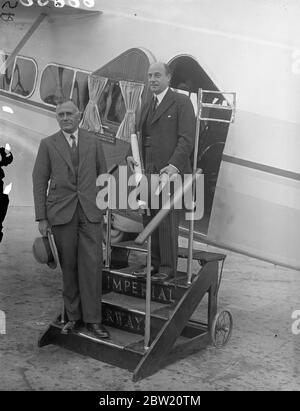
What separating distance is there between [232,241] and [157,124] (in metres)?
2.24

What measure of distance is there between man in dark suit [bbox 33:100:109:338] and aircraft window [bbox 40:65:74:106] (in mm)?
3101

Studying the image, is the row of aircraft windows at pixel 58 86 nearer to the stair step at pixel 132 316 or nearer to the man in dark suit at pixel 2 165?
the man in dark suit at pixel 2 165

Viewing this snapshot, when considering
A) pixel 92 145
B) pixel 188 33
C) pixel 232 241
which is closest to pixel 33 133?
pixel 188 33

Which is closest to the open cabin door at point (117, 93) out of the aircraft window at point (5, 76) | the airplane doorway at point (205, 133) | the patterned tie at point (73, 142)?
the airplane doorway at point (205, 133)

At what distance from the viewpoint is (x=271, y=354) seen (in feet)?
12.2

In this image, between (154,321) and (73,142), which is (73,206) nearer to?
(73,142)

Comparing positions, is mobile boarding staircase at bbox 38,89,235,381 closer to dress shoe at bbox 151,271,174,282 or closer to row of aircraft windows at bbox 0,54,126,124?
dress shoe at bbox 151,271,174,282

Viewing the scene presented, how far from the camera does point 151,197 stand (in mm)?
3748

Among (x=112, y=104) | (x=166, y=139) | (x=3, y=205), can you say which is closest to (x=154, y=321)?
(x=166, y=139)

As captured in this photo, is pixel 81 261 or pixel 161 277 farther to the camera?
pixel 161 277

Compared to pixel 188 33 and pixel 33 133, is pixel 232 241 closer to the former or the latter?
pixel 188 33

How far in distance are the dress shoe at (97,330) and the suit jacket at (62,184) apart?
66cm

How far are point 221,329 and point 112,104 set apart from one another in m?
3.13

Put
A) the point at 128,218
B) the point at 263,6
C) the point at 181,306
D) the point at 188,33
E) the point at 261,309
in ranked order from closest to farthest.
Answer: the point at 181,306
the point at 261,309
the point at 263,6
the point at 188,33
the point at 128,218
